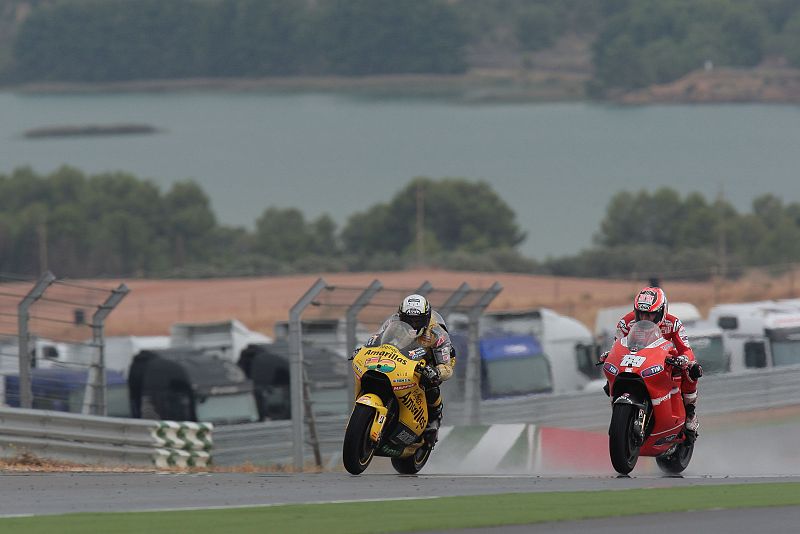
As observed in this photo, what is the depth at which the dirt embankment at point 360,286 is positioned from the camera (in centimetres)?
5353

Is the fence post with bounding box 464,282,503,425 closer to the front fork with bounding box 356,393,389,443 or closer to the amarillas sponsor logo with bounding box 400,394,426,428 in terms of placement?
the amarillas sponsor logo with bounding box 400,394,426,428

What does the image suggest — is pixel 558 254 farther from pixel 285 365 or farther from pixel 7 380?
pixel 7 380

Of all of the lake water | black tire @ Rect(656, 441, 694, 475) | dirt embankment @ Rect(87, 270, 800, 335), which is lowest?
black tire @ Rect(656, 441, 694, 475)

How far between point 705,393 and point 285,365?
814 cm

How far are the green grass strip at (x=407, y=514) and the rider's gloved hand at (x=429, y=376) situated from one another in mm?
2048

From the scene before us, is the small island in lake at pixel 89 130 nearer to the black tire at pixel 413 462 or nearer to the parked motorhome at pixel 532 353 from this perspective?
the parked motorhome at pixel 532 353

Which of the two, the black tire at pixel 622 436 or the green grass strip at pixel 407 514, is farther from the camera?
the black tire at pixel 622 436

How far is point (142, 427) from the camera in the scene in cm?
1528

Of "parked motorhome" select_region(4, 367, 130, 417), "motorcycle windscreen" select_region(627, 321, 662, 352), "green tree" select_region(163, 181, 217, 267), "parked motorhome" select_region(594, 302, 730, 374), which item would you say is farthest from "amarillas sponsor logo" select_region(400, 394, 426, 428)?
"green tree" select_region(163, 181, 217, 267)

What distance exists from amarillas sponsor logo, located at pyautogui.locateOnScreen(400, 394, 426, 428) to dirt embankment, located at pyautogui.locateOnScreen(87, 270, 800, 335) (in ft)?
107

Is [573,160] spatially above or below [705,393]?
above

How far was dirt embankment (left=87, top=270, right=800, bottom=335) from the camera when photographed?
53.5m

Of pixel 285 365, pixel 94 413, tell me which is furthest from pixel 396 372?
pixel 285 365

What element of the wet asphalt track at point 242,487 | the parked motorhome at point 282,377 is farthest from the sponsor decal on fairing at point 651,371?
Result: the parked motorhome at point 282,377
